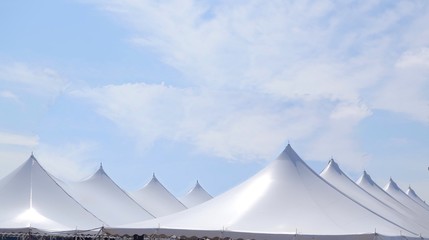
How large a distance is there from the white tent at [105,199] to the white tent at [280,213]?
8.49m

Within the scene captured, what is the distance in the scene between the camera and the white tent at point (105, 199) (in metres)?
25.1

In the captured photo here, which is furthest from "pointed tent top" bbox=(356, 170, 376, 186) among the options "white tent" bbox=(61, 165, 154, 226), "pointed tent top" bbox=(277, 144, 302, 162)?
"pointed tent top" bbox=(277, 144, 302, 162)

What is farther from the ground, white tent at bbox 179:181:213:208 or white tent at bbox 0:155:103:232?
white tent at bbox 179:181:213:208

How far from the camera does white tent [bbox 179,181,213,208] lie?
1653 inches

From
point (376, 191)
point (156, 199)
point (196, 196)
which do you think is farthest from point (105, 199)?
point (196, 196)

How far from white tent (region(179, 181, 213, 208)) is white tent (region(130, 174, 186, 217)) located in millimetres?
5261

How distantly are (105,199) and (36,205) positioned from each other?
5696 mm

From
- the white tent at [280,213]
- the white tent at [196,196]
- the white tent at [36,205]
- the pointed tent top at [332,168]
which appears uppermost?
the white tent at [196,196]

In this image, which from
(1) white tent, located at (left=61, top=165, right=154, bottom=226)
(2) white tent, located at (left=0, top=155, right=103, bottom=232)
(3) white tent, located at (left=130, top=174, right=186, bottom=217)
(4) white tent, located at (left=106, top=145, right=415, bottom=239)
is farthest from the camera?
(3) white tent, located at (left=130, top=174, right=186, bottom=217)

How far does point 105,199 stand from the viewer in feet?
90.1

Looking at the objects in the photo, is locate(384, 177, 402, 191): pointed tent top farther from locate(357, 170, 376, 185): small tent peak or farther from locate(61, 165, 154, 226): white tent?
locate(61, 165, 154, 226): white tent

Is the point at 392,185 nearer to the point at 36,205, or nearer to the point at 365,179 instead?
the point at 365,179

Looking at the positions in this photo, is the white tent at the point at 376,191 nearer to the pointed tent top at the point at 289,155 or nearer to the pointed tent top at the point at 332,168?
the pointed tent top at the point at 332,168

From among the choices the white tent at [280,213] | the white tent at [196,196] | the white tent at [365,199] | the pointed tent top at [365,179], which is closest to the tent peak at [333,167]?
the white tent at [365,199]
